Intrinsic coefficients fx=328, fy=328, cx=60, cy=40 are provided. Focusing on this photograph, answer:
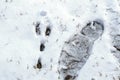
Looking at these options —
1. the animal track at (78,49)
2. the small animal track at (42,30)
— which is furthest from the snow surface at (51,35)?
the animal track at (78,49)

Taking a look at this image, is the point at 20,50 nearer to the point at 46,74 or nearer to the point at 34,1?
the point at 46,74

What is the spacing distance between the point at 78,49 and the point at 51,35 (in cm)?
109

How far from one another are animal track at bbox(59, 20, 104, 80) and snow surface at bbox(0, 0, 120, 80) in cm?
16

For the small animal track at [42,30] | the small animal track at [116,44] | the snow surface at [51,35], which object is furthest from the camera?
the small animal track at [42,30]

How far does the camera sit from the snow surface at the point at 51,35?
961cm

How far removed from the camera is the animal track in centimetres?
966

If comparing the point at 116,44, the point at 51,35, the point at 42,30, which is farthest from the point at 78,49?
the point at 42,30

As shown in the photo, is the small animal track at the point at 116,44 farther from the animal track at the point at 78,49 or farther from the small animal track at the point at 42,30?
the small animal track at the point at 42,30

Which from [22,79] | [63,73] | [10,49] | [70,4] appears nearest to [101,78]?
[63,73]

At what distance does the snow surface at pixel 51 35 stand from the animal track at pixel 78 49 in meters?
0.16

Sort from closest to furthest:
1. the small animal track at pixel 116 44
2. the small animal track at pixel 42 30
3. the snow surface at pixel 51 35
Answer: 1. the snow surface at pixel 51 35
2. the small animal track at pixel 116 44
3. the small animal track at pixel 42 30

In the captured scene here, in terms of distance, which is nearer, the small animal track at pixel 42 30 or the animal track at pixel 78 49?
the animal track at pixel 78 49

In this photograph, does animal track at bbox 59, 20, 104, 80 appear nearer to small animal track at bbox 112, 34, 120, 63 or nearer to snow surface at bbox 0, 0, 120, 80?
snow surface at bbox 0, 0, 120, 80

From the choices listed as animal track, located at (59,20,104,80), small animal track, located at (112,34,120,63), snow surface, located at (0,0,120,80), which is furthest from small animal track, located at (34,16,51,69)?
small animal track, located at (112,34,120,63)
